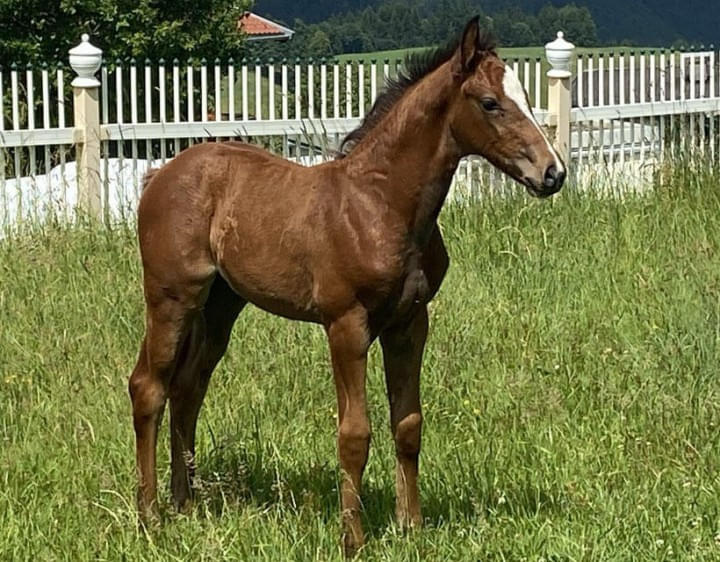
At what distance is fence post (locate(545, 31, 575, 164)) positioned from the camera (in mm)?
13594

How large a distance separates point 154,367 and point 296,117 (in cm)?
790

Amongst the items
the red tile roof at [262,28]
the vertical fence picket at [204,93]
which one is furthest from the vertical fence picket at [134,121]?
the red tile roof at [262,28]

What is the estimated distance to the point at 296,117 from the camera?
42.4 feet

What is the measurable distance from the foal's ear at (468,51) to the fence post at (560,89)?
9090mm

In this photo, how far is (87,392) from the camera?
261 inches

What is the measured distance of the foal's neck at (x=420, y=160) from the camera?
15.3 ft

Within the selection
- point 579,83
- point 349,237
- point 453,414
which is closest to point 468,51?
point 349,237

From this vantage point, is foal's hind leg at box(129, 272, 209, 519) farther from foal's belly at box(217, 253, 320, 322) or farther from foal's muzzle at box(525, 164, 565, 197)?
foal's muzzle at box(525, 164, 565, 197)

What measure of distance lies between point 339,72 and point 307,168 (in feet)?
29.6

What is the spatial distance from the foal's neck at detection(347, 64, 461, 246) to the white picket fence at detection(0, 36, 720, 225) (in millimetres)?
5702

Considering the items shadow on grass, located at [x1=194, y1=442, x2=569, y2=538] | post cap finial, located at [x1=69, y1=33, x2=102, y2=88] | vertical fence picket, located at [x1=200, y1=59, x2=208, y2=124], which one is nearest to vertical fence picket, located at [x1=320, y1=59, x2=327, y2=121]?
vertical fence picket, located at [x1=200, y1=59, x2=208, y2=124]

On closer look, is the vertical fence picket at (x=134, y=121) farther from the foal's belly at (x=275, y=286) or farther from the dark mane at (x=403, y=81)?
the dark mane at (x=403, y=81)

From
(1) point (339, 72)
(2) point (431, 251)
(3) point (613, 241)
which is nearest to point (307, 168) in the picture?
(2) point (431, 251)

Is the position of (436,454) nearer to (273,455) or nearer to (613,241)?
(273,455)
